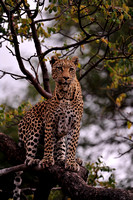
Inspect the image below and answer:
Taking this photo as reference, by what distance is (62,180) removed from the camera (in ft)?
18.6

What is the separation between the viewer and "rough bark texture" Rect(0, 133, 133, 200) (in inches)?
188

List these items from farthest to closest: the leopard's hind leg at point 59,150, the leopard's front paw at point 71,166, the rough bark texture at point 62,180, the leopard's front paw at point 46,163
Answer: the leopard's hind leg at point 59,150 < the leopard's front paw at point 46,163 < the leopard's front paw at point 71,166 < the rough bark texture at point 62,180

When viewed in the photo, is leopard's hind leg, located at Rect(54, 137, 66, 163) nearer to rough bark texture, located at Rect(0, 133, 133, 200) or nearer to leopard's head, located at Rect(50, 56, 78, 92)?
rough bark texture, located at Rect(0, 133, 133, 200)

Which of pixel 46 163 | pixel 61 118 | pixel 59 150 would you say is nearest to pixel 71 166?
pixel 46 163

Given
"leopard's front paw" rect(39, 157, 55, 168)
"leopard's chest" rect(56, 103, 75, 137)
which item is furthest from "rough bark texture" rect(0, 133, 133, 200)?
"leopard's chest" rect(56, 103, 75, 137)

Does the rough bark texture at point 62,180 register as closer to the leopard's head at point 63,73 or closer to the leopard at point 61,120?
the leopard at point 61,120

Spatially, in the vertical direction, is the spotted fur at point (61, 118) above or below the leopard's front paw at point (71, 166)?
above

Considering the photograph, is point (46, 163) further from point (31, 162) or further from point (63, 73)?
point (63, 73)

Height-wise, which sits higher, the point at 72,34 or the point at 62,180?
the point at 72,34

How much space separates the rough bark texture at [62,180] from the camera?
4.79 metres

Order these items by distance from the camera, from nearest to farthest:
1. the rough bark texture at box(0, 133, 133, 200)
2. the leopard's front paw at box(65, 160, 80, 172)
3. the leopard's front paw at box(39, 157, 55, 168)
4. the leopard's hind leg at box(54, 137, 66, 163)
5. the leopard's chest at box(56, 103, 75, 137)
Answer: the rough bark texture at box(0, 133, 133, 200) < the leopard's front paw at box(65, 160, 80, 172) < the leopard's front paw at box(39, 157, 55, 168) < the leopard's chest at box(56, 103, 75, 137) < the leopard's hind leg at box(54, 137, 66, 163)

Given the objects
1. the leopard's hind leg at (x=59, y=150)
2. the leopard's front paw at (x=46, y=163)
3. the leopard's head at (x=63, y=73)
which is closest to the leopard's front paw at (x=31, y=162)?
the leopard's front paw at (x=46, y=163)

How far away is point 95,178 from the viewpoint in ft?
27.9

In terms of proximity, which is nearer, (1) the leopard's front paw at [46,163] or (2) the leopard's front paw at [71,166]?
(2) the leopard's front paw at [71,166]
